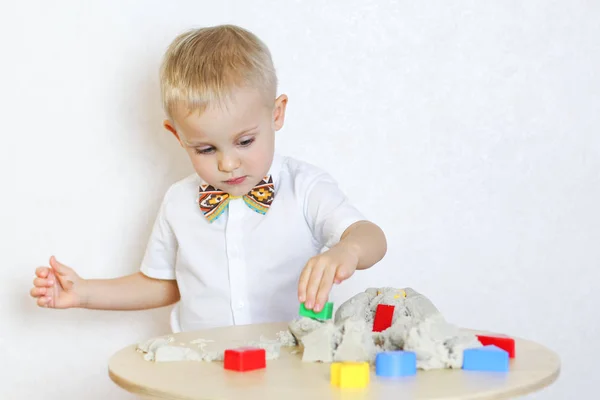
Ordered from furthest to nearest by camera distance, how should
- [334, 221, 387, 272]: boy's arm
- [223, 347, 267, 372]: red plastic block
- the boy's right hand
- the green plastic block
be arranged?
the boy's right hand < [334, 221, 387, 272]: boy's arm < the green plastic block < [223, 347, 267, 372]: red plastic block

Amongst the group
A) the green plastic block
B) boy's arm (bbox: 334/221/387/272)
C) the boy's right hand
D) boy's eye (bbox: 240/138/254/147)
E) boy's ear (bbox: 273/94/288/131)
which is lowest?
the boy's right hand

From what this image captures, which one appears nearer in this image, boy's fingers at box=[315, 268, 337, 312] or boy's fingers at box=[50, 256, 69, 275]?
boy's fingers at box=[315, 268, 337, 312]

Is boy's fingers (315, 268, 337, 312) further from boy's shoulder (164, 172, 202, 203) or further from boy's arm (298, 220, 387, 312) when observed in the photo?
boy's shoulder (164, 172, 202, 203)

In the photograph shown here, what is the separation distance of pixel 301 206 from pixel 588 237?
27.6 inches

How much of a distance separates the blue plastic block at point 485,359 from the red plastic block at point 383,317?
16 centimetres

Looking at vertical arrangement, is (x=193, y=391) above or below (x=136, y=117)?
below

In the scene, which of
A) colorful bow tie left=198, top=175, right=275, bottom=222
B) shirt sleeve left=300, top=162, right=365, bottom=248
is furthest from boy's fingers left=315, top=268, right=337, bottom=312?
colorful bow tie left=198, top=175, right=275, bottom=222

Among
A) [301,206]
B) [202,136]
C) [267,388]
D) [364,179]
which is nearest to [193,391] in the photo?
[267,388]

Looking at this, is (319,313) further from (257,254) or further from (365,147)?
(365,147)

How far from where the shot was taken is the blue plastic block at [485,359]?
861 mm

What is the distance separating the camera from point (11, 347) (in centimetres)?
166

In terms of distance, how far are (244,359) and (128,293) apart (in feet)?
2.00

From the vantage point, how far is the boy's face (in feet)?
3.96

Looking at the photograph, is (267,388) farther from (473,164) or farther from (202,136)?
(473,164)
